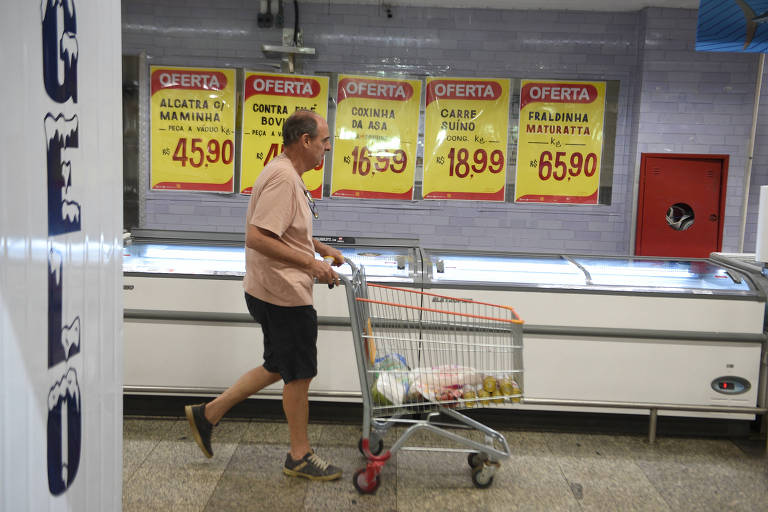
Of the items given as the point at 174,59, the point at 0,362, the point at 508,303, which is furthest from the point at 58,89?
the point at 174,59

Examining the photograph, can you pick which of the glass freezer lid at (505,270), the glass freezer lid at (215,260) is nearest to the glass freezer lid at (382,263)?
the glass freezer lid at (215,260)

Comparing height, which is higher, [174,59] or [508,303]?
[174,59]

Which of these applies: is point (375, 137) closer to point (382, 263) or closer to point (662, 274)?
point (382, 263)

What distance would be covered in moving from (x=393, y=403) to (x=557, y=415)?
1.48 metres

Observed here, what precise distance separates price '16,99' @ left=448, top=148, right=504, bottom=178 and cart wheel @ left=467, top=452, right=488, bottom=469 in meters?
3.58

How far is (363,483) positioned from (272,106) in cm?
426

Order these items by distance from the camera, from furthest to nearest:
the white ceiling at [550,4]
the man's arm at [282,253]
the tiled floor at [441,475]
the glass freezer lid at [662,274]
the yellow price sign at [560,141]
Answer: the yellow price sign at [560,141], the white ceiling at [550,4], the glass freezer lid at [662,274], the tiled floor at [441,475], the man's arm at [282,253]

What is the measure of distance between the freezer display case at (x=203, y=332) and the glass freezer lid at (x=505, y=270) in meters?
0.27

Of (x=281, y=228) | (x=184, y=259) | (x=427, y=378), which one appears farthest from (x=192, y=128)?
(x=427, y=378)

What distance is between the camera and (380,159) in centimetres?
639

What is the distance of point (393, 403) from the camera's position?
117 inches

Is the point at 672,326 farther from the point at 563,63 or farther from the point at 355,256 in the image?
the point at 563,63

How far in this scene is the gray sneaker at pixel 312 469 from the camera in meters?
3.18

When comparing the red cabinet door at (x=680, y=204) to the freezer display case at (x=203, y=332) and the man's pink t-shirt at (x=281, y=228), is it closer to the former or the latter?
the freezer display case at (x=203, y=332)
